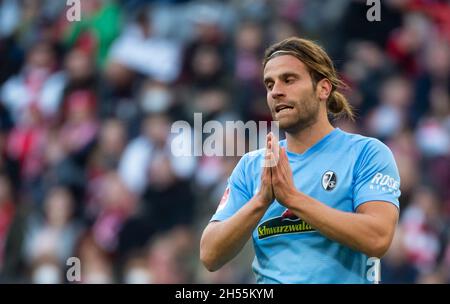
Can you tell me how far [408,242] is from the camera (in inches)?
320

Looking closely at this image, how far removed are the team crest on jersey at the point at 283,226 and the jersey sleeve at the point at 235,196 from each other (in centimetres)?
18

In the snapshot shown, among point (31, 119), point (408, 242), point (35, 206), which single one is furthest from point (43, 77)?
point (408, 242)

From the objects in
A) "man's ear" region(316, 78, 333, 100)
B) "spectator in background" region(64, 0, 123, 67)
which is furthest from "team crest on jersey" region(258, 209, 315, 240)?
"spectator in background" region(64, 0, 123, 67)

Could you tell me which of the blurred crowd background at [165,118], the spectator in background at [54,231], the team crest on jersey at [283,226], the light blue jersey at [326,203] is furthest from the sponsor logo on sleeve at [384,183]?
the spectator in background at [54,231]

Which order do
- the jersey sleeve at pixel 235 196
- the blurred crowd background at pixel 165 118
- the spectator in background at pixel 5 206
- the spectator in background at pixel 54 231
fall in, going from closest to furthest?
the jersey sleeve at pixel 235 196, the blurred crowd background at pixel 165 118, the spectator in background at pixel 54 231, the spectator in background at pixel 5 206

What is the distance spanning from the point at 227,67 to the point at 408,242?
104 inches

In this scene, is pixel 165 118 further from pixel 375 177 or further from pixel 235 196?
pixel 375 177

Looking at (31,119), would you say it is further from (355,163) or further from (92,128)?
(355,163)

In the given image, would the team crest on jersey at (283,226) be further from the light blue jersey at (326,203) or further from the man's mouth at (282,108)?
the man's mouth at (282,108)

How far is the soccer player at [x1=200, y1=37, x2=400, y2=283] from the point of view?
3.88 metres

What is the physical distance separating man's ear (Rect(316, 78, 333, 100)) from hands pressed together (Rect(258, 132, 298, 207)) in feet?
1.29

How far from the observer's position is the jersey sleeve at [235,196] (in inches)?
168

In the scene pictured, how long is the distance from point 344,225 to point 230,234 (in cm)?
50

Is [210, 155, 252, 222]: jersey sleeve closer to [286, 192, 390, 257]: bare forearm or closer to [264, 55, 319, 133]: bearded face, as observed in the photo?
[264, 55, 319, 133]: bearded face
